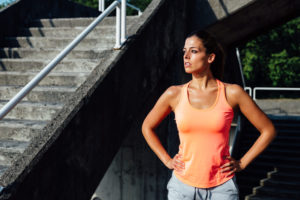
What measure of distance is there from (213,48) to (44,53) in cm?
414

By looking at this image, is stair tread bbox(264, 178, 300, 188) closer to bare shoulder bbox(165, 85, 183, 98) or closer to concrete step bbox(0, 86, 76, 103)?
concrete step bbox(0, 86, 76, 103)

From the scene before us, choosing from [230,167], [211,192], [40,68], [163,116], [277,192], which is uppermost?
[40,68]

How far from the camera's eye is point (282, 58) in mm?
26203

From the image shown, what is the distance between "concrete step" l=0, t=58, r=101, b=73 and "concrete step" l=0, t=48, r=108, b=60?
0.26 m

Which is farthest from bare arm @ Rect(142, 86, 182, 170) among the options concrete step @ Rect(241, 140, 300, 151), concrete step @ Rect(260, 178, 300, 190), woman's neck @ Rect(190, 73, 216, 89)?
concrete step @ Rect(241, 140, 300, 151)

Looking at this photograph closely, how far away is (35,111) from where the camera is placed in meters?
4.52

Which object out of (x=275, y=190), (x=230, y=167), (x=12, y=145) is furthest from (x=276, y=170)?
(x=230, y=167)

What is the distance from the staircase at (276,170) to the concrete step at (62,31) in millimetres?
4791

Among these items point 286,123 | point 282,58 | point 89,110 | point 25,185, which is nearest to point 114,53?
point 89,110

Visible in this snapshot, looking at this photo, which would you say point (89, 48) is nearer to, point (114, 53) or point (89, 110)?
point (114, 53)

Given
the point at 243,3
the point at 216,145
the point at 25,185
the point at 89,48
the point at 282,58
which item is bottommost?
the point at 25,185

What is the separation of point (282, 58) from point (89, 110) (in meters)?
24.8

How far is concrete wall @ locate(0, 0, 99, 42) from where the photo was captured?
22.6ft

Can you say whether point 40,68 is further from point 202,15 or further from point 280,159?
point 280,159
